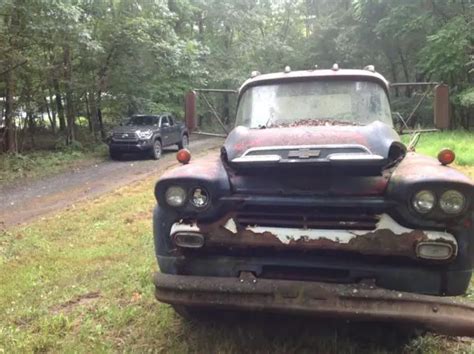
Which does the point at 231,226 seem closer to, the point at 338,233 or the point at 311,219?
the point at 311,219

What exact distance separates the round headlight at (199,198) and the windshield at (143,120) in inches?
608

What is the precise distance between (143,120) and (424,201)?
16464 millimetres

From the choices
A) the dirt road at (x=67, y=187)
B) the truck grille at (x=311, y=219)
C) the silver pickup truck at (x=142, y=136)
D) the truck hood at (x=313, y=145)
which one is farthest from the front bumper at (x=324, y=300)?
the silver pickup truck at (x=142, y=136)

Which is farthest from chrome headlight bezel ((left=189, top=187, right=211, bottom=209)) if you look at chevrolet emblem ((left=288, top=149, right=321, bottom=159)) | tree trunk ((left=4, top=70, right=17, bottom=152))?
tree trunk ((left=4, top=70, right=17, bottom=152))

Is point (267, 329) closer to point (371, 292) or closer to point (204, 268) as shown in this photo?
point (204, 268)

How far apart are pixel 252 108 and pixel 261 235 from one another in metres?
2.09

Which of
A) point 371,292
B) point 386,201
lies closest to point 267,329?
point 371,292

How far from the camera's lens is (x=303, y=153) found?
3406 mm

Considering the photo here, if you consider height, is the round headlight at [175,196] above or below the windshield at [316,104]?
below

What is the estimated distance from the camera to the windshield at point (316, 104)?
4680 millimetres

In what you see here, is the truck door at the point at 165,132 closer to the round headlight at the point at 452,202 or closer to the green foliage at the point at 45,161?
the green foliage at the point at 45,161

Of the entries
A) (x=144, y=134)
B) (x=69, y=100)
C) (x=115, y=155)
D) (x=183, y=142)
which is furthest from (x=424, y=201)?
(x=69, y=100)

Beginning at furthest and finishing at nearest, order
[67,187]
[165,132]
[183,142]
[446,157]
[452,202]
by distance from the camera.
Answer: [183,142], [165,132], [67,187], [446,157], [452,202]

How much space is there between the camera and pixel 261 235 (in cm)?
325
